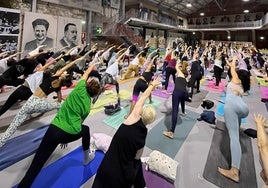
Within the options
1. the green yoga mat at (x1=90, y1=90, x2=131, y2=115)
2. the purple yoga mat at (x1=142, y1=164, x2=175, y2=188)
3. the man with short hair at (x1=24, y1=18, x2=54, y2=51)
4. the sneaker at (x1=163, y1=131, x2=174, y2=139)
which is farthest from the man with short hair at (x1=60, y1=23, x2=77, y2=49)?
the purple yoga mat at (x1=142, y1=164, x2=175, y2=188)

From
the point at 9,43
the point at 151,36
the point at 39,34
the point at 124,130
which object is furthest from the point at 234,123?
the point at 151,36

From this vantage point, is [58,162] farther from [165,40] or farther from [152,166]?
[165,40]

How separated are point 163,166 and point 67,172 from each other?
58.0 inches

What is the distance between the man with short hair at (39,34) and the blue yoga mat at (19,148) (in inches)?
345

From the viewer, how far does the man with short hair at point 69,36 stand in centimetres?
1274

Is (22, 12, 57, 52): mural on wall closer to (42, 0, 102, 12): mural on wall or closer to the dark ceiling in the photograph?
(42, 0, 102, 12): mural on wall

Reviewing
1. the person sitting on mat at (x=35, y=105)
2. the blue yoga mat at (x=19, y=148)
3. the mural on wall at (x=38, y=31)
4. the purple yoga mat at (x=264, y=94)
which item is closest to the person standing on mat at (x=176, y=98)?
the person sitting on mat at (x=35, y=105)

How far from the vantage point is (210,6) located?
3331 centimetres

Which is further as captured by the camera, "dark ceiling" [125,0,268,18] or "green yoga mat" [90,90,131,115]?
"dark ceiling" [125,0,268,18]

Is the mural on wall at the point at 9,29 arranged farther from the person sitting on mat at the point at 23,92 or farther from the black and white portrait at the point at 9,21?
the person sitting on mat at the point at 23,92

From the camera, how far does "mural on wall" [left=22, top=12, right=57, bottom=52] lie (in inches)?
420

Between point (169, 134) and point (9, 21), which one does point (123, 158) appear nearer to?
point (169, 134)

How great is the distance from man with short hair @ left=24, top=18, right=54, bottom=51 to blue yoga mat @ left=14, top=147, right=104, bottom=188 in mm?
9896

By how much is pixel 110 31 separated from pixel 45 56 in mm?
10644
